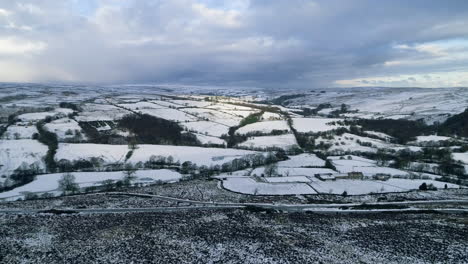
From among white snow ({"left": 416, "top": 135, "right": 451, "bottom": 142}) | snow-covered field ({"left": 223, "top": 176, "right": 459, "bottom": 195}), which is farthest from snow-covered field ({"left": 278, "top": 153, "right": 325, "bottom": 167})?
white snow ({"left": 416, "top": 135, "right": 451, "bottom": 142})

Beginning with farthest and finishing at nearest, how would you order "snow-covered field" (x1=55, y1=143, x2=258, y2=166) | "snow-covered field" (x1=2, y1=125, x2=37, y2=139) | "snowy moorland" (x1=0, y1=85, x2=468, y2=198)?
"snow-covered field" (x1=2, y1=125, x2=37, y2=139), "snow-covered field" (x1=55, y1=143, x2=258, y2=166), "snowy moorland" (x1=0, y1=85, x2=468, y2=198)

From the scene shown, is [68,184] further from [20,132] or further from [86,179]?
[20,132]

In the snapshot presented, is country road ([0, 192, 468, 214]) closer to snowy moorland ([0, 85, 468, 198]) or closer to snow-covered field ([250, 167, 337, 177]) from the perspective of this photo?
snowy moorland ([0, 85, 468, 198])

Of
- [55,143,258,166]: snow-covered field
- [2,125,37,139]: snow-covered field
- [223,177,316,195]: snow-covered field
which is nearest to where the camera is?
[223,177,316,195]: snow-covered field

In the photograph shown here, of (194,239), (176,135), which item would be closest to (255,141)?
(176,135)

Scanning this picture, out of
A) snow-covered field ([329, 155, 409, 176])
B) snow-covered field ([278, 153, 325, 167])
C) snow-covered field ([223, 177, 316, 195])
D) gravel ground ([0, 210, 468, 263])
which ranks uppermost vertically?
gravel ground ([0, 210, 468, 263])

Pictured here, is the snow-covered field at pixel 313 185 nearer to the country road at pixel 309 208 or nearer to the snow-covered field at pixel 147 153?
the country road at pixel 309 208

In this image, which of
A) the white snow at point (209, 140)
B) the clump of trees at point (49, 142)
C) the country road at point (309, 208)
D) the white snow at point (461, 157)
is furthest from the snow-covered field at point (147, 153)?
the white snow at point (461, 157)

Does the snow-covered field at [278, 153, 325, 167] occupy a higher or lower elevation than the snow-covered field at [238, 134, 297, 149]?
lower

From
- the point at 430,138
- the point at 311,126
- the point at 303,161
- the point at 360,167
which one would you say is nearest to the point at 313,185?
the point at 360,167
